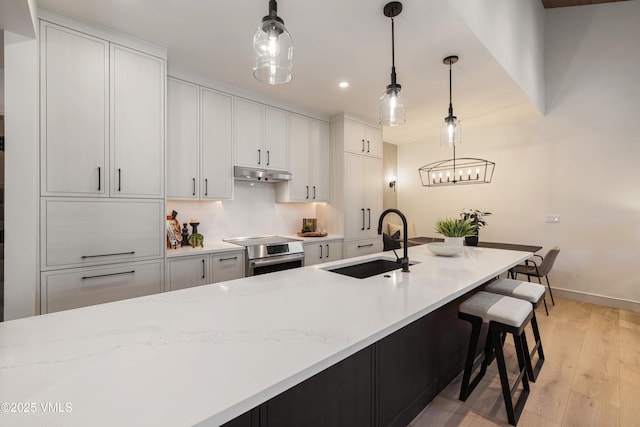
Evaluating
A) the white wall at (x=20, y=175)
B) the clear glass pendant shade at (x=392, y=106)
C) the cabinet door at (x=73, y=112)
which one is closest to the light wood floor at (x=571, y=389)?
the clear glass pendant shade at (x=392, y=106)

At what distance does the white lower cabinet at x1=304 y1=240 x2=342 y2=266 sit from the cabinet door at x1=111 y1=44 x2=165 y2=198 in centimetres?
173

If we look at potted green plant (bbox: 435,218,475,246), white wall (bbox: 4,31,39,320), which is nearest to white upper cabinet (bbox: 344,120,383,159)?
potted green plant (bbox: 435,218,475,246)

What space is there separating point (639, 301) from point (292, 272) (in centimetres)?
438

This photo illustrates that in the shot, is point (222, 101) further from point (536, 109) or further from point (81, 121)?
point (536, 109)

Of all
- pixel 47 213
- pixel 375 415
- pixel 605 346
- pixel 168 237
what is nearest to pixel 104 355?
pixel 375 415

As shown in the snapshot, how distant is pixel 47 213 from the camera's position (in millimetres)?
1935

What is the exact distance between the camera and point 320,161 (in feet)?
13.3

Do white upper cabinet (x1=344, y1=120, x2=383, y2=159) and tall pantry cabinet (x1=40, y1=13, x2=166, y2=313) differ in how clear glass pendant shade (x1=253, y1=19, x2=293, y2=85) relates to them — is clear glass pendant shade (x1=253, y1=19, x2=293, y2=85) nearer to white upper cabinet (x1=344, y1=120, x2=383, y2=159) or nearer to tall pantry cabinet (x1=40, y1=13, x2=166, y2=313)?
tall pantry cabinet (x1=40, y1=13, x2=166, y2=313)

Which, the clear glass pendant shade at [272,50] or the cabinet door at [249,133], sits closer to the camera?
the clear glass pendant shade at [272,50]

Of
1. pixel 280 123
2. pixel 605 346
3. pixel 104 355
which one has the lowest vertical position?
pixel 605 346

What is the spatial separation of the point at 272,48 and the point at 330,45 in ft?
3.88

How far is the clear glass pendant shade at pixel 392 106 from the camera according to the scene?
2012mm

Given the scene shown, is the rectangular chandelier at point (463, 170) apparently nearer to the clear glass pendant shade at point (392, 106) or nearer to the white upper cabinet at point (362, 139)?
the white upper cabinet at point (362, 139)

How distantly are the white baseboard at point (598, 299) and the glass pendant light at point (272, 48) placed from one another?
15.2 feet
